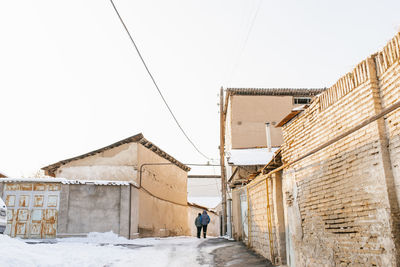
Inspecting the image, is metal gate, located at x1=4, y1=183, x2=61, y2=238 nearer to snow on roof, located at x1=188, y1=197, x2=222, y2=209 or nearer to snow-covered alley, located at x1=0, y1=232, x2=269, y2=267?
snow-covered alley, located at x1=0, y1=232, x2=269, y2=267

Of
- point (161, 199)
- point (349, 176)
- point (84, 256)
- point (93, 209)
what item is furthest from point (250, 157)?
point (349, 176)

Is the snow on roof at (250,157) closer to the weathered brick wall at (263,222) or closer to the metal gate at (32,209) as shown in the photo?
the weathered brick wall at (263,222)

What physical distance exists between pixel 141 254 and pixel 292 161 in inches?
229

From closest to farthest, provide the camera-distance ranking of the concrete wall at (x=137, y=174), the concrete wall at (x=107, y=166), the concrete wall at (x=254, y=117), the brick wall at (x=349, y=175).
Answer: the brick wall at (x=349, y=175) < the concrete wall at (x=137, y=174) < the concrete wall at (x=107, y=166) < the concrete wall at (x=254, y=117)

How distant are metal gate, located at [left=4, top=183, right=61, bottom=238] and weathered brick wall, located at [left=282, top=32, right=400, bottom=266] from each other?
10.9m

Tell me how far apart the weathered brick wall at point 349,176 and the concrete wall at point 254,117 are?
44.5 feet

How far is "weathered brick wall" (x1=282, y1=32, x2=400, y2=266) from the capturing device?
14.7 ft

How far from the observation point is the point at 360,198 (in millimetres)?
4961

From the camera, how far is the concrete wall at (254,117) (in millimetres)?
20938

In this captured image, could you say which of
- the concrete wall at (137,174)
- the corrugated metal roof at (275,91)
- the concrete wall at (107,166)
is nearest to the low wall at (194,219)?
the concrete wall at (137,174)

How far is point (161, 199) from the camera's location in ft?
76.5

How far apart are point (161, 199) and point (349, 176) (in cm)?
1909

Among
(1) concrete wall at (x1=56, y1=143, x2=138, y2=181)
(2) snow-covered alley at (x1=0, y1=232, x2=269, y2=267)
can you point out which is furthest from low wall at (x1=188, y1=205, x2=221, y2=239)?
(2) snow-covered alley at (x1=0, y1=232, x2=269, y2=267)

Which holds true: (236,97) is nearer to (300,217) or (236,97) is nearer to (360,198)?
(300,217)
